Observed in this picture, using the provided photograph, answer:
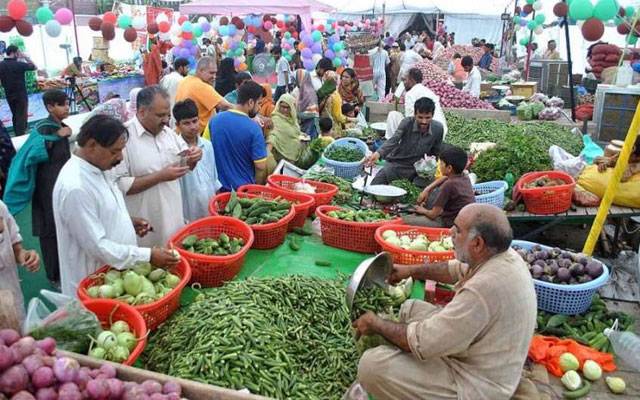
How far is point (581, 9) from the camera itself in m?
9.64

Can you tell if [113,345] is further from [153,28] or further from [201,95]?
[153,28]

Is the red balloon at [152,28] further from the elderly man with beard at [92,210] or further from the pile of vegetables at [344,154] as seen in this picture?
the elderly man with beard at [92,210]

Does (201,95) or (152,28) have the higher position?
(152,28)

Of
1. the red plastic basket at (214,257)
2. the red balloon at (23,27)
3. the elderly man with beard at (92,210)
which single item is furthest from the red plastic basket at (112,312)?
the red balloon at (23,27)

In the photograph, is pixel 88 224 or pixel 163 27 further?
pixel 163 27

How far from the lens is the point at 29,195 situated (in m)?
4.55

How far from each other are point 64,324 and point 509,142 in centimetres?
601

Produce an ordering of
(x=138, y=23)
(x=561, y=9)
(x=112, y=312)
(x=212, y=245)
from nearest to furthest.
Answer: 1. (x=112, y=312)
2. (x=212, y=245)
3. (x=561, y=9)
4. (x=138, y=23)

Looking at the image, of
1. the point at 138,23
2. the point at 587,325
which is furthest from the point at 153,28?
the point at 587,325

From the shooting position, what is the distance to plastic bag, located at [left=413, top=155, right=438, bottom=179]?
6273mm

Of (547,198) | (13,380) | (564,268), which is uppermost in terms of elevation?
(13,380)

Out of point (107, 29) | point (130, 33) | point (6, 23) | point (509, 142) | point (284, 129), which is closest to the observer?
point (509, 142)

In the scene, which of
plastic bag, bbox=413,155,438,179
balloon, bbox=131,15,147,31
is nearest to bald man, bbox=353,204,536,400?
plastic bag, bbox=413,155,438,179

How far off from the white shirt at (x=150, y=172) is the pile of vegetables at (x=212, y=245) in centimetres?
27
